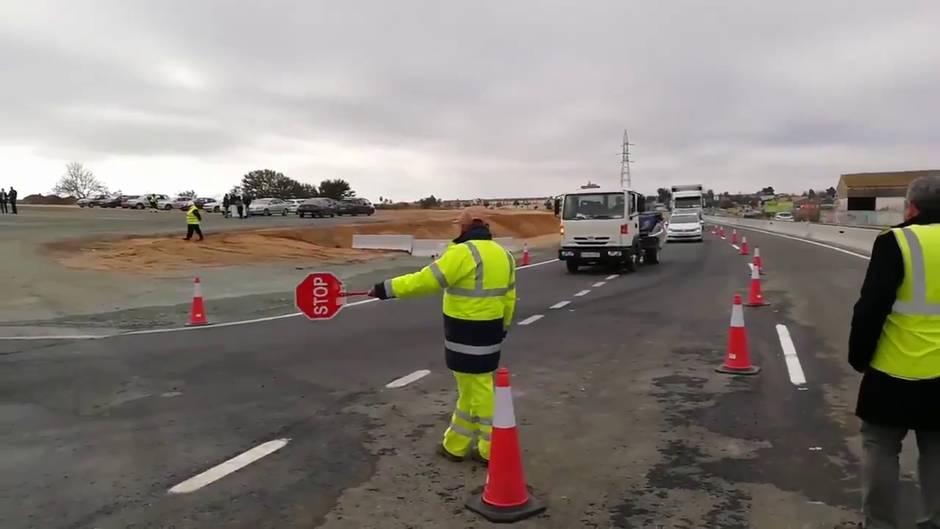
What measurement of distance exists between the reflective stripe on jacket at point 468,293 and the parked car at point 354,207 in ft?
195

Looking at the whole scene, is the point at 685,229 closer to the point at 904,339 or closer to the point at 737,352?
the point at 737,352

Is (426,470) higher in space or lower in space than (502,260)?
lower

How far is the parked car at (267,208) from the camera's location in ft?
199

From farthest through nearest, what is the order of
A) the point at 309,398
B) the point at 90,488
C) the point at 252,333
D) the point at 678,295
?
the point at 678,295, the point at 252,333, the point at 309,398, the point at 90,488

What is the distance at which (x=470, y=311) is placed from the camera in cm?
519

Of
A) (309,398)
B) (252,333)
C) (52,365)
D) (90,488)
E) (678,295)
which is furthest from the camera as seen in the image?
(678,295)

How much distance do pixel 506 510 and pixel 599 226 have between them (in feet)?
58.4

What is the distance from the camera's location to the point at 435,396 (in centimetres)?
735

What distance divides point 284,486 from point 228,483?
387mm

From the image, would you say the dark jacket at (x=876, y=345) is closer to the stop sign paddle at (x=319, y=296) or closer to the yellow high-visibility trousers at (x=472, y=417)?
A: the yellow high-visibility trousers at (x=472, y=417)

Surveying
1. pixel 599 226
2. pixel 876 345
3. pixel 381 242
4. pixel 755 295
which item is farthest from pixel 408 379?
pixel 381 242

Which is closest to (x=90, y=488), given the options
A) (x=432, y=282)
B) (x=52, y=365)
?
(x=432, y=282)

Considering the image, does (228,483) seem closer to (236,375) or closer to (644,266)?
(236,375)

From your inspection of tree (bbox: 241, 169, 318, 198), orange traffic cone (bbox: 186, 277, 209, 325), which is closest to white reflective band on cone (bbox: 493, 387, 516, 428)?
orange traffic cone (bbox: 186, 277, 209, 325)
